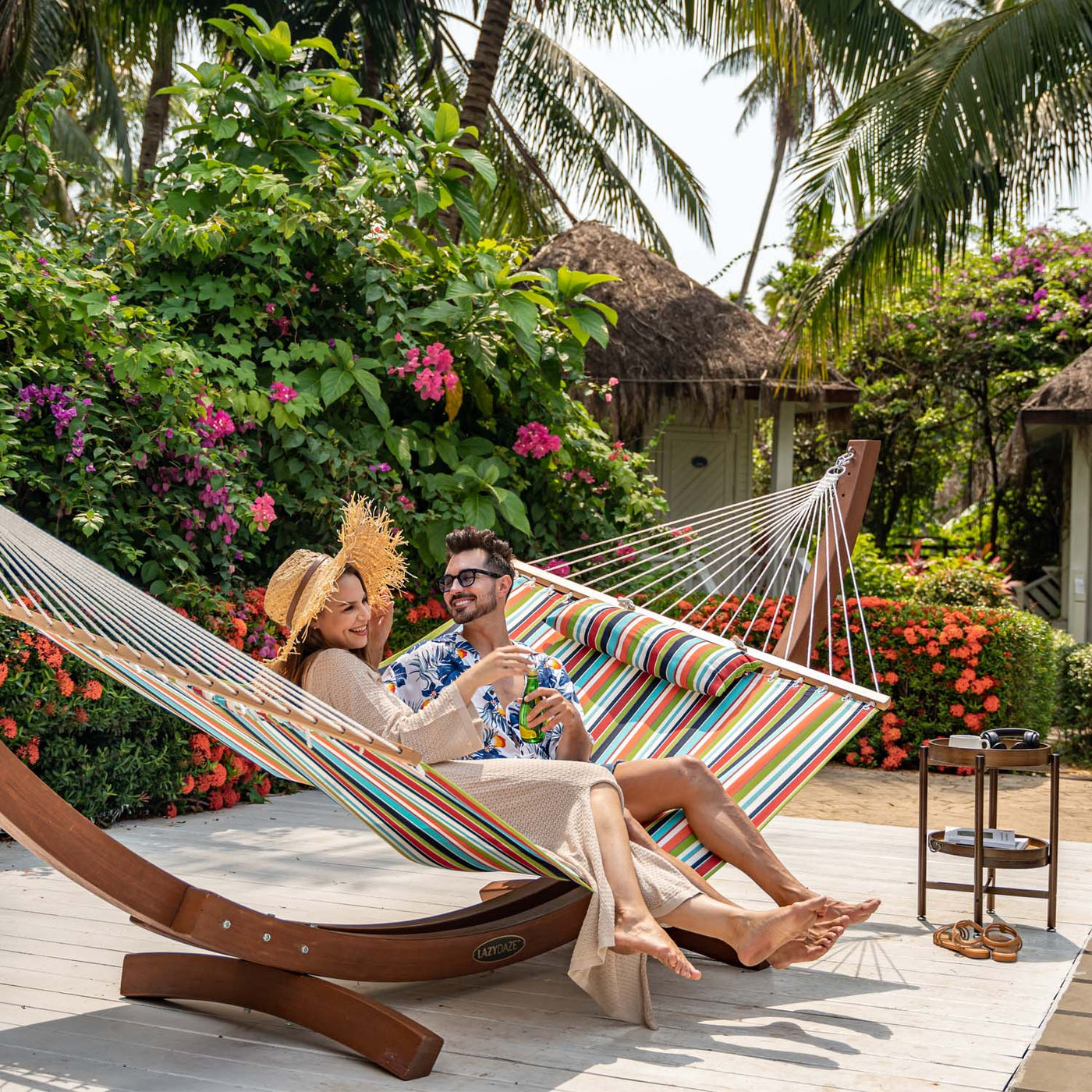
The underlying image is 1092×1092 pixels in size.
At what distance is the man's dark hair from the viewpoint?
310cm

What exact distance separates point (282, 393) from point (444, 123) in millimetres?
1476

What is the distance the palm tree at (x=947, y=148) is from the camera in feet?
26.3

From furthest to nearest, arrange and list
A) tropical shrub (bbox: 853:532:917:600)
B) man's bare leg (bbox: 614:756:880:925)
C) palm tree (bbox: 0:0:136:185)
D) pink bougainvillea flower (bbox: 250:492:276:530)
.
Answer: tropical shrub (bbox: 853:532:917:600) < palm tree (bbox: 0:0:136:185) < pink bougainvillea flower (bbox: 250:492:276:530) < man's bare leg (bbox: 614:756:880:925)

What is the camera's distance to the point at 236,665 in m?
2.21

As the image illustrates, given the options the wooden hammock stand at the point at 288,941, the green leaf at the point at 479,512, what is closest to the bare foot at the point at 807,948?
the wooden hammock stand at the point at 288,941

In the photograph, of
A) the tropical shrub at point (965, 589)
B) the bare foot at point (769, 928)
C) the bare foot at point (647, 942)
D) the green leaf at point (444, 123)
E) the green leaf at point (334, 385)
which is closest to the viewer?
the bare foot at point (647, 942)

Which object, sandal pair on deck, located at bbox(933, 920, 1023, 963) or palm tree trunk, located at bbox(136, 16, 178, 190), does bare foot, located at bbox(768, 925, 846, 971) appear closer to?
sandal pair on deck, located at bbox(933, 920, 1023, 963)

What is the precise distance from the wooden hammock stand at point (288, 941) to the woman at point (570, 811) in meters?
0.20

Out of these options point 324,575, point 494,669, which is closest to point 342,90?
point 324,575

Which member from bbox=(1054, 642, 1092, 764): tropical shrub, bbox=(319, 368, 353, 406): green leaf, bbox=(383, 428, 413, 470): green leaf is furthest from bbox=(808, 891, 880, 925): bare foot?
bbox=(1054, 642, 1092, 764): tropical shrub

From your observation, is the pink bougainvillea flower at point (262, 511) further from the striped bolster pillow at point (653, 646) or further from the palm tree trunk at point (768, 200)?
the palm tree trunk at point (768, 200)

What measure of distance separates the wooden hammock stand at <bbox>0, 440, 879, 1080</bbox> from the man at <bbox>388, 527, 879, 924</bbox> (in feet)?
1.01

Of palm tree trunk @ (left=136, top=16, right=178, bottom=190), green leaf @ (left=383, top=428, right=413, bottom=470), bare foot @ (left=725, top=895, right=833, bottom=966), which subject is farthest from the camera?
palm tree trunk @ (left=136, top=16, right=178, bottom=190)

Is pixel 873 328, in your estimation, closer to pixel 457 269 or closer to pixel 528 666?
pixel 457 269
